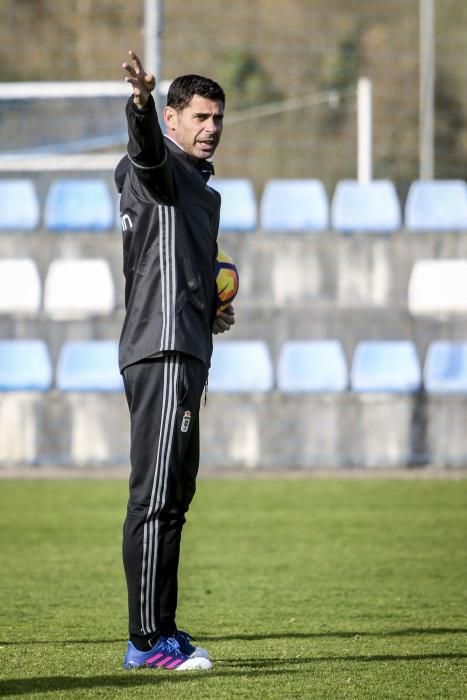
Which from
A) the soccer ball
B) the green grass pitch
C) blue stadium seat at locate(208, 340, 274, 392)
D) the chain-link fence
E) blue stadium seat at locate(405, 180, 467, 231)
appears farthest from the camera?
the chain-link fence

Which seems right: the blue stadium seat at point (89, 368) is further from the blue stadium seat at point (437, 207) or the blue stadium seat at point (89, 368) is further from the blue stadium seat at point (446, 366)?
the blue stadium seat at point (437, 207)

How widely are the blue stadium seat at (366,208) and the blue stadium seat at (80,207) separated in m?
2.14

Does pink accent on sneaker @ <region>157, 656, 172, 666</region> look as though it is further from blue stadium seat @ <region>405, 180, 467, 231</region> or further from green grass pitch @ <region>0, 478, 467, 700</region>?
blue stadium seat @ <region>405, 180, 467, 231</region>

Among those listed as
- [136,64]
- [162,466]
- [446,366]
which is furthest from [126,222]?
[446,366]

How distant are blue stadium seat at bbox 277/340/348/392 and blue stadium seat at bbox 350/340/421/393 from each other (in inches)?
5.3

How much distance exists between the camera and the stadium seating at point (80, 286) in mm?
11477

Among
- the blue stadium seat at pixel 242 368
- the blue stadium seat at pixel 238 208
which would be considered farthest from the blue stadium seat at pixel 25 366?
the blue stadium seat at pixel 238 208

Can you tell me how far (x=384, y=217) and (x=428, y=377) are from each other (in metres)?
1.83

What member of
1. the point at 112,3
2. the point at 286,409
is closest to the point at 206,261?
the point at 286,409

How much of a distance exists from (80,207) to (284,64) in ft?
17.4

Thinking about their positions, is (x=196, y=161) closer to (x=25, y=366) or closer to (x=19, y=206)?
(x=25, y=366)

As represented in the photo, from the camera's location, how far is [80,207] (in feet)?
40.3

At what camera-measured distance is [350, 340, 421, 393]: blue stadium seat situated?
11031mm

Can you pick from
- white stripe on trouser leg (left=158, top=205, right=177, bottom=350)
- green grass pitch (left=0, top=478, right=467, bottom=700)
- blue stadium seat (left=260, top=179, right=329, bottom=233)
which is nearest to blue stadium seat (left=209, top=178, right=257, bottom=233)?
blue stadium seat (left=260, top=179, right=329, bottom=233)
